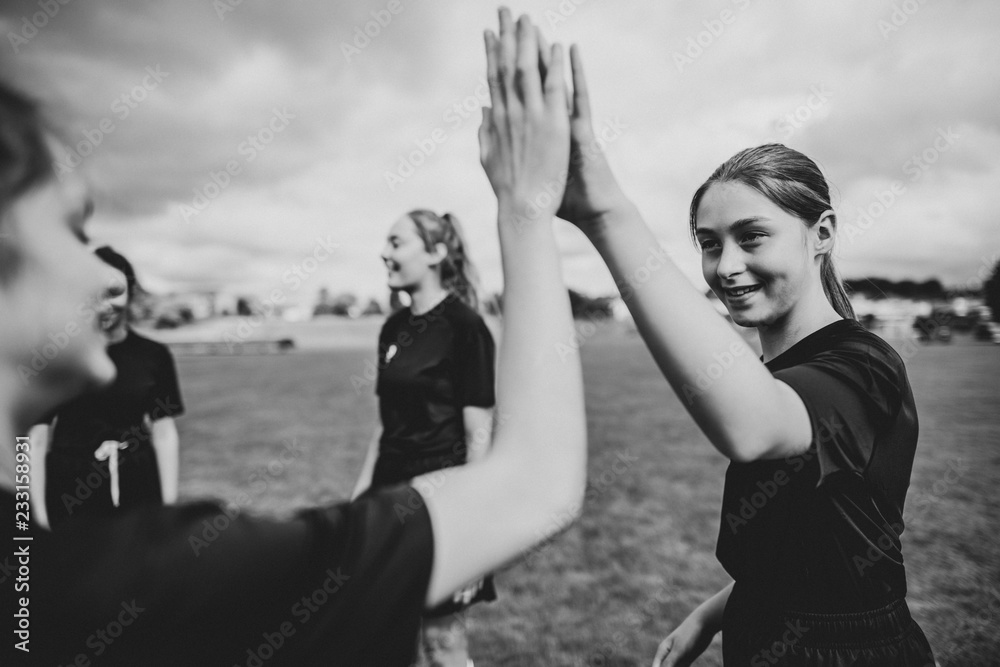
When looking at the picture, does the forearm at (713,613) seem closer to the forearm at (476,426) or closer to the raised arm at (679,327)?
the raised arm at (679,327)

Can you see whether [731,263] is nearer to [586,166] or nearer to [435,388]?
[586,166]

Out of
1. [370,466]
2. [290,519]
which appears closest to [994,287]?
[370,466]

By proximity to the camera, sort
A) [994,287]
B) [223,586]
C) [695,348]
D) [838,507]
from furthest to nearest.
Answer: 1. [994,287]
2. [838,507]
3. [695,348]
4. [223,586]

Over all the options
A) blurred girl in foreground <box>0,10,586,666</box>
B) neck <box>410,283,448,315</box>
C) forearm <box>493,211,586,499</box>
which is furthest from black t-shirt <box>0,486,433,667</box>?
neck <box>410,283,448,315</box>

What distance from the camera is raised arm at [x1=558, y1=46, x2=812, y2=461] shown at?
97 centimetres

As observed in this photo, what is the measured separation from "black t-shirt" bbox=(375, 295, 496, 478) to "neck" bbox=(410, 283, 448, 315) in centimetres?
19

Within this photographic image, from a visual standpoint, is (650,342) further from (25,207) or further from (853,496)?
(25,207)

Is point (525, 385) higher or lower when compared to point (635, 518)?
higher

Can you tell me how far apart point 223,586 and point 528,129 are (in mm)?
825

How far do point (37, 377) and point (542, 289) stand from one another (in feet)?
2.70

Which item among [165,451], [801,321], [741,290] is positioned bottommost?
[165,451]

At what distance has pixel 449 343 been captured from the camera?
3.34m

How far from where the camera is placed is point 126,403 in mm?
3594

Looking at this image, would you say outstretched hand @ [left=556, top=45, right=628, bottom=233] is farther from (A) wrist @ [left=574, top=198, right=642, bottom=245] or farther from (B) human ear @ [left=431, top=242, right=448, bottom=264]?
(B) human ear @ [left=431, top=242, right=448, bottom=264]
